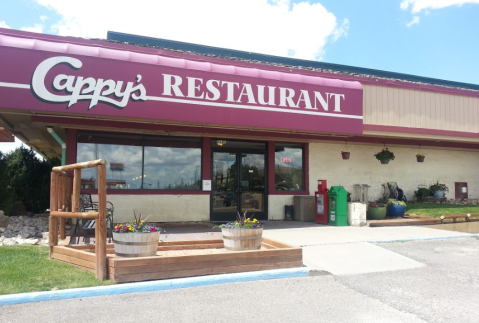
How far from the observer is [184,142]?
12.0m

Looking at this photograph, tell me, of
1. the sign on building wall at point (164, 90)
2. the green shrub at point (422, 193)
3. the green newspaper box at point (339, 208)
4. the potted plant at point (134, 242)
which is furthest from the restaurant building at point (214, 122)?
the potted plant at point (134, 242)

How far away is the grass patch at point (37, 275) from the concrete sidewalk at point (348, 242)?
3.68 meters

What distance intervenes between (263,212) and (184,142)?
11.4 feet

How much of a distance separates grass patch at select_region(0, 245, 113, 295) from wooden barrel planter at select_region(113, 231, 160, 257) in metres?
0.48

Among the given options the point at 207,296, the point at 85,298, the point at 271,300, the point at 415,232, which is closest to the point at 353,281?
the point at 271,300

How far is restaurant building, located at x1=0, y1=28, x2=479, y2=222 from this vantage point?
8.96 metres

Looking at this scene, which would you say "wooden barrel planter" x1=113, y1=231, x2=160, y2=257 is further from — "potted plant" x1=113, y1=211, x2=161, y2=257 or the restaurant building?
the restaurant building

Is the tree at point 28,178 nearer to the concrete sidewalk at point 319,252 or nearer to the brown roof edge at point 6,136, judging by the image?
the brown roof edge at point 6,136

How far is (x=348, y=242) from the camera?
8742 millimetres

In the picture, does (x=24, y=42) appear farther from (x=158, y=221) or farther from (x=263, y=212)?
(x=263, y=212)

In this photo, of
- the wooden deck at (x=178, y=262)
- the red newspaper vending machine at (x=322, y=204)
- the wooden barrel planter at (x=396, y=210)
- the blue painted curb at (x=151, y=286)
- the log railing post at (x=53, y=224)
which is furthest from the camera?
the wooden barrel planter at (x=396, y=210)

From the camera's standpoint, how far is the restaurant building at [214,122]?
29.4 ft

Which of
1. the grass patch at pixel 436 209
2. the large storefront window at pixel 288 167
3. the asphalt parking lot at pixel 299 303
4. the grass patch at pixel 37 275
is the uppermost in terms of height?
the large storefront window at pixel 288 167

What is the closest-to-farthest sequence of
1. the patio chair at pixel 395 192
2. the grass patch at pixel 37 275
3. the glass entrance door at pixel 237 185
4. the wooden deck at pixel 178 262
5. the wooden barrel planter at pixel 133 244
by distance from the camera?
the grass patch at pixel 37 275, the wooden deck at pixel 178 262, the wooden barrel planter at pixel 133 244, the glass entrance door at pixel 237 185, the patio chair at pixel 395 192
